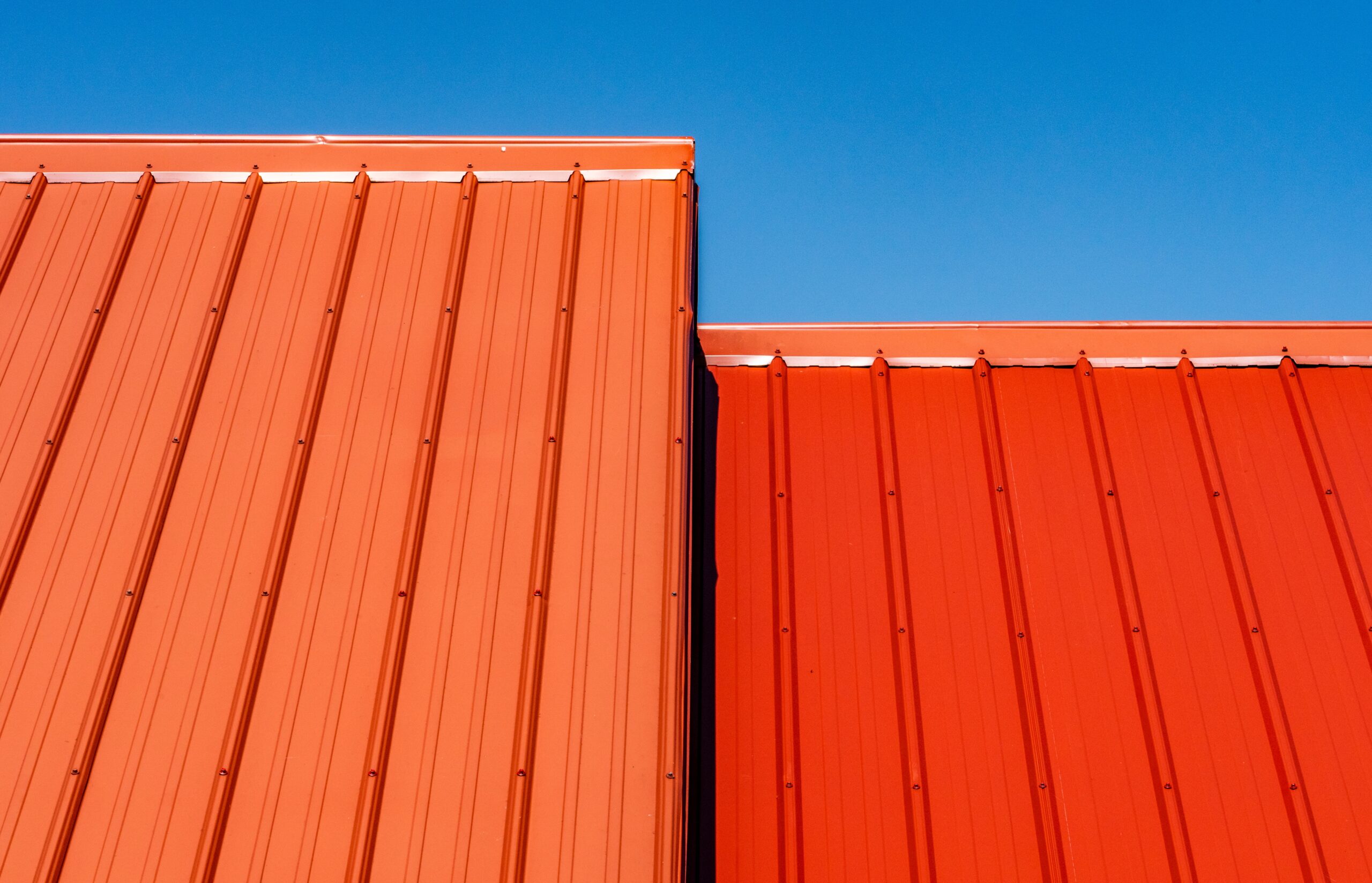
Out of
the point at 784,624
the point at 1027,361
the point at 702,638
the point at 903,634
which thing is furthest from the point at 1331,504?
the point at 702,638

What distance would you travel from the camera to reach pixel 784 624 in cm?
419

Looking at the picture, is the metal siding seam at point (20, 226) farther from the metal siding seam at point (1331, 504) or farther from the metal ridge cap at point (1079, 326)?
the metal siding seam at point (1331, 504)

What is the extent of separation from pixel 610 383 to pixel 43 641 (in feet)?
7.26

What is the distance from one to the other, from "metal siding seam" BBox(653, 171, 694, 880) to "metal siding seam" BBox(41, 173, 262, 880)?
1.82 m

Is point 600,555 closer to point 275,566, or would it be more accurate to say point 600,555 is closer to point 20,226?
point 275,566

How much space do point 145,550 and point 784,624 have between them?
2.58m

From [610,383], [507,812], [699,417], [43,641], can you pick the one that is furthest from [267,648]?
[699,417]

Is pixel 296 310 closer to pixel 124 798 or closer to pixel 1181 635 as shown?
pixel 124 798

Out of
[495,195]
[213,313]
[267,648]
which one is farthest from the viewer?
[495,195]

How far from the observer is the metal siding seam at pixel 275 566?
9.40ft

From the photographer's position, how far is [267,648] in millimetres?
3205

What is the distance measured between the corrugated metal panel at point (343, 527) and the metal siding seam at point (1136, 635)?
7.01ft

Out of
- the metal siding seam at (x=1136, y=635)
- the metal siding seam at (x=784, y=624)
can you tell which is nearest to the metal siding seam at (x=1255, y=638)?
the metal siding seam at (x=1136, y=635)

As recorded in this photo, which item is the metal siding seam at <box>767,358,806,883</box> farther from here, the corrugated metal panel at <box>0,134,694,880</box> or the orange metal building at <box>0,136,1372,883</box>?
the corrugated metal panel at <box>0,134,694,880</box>
